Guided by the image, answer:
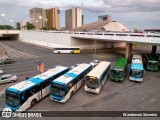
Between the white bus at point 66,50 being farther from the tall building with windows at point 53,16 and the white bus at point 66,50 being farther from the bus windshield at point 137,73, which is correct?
the tall building with windows at point 53,16

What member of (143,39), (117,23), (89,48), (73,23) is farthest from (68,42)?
(73,23)

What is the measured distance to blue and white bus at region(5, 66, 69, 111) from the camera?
541 inches

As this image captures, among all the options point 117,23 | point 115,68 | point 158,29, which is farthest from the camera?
point 117,23

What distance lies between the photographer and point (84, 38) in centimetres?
5028

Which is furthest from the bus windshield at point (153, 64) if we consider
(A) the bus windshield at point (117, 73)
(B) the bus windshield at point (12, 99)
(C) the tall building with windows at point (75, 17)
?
(C) the tall building with windows at point (75, 17)

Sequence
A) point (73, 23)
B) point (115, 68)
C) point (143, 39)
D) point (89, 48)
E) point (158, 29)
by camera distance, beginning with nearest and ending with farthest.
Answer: point (115, 68), point (143, 39), point (158, 29), point (89, 48), point (73, 23)

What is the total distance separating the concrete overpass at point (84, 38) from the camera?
3011cm

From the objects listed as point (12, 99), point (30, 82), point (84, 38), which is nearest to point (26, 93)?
point (12, 99)

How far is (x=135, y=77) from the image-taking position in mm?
23031

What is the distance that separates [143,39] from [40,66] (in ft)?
74.3

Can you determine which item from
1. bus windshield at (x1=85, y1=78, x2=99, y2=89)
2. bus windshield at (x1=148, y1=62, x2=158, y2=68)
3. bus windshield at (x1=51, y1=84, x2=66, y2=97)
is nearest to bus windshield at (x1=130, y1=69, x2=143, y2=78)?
bus windshield at (x1=85, y1=78, x2=99, y2=89)

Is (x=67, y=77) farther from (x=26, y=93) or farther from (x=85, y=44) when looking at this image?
(x=85, y=44)

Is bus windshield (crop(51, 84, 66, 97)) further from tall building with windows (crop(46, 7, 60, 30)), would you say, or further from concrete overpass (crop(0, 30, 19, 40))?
tall building with windows (crop(46, 7, 60, 30))

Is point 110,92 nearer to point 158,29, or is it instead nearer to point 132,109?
point 132,109
